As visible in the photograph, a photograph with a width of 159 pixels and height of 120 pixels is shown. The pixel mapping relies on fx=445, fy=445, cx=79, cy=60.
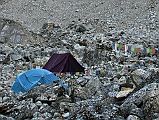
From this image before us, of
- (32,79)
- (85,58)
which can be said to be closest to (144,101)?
(32,79)

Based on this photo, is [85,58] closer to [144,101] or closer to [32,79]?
[32,79]

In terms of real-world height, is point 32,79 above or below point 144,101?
below

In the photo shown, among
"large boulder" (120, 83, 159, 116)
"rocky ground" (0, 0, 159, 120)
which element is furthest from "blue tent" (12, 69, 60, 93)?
"large boulder" (120, 83, 159, 116)

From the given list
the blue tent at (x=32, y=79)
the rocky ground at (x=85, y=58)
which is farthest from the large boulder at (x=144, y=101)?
the blue tent at (x=32, y=79)

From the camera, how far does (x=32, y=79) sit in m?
14.0

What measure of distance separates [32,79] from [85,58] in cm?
529

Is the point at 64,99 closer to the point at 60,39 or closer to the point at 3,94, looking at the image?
the point at 3,94

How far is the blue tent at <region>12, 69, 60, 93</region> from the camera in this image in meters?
13.7

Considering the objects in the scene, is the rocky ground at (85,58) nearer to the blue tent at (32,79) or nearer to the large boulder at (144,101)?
the large boulder at (144,101)

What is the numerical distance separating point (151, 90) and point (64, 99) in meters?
2.51

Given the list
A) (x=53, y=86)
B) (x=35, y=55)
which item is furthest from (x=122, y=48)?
(x=53, y=86)

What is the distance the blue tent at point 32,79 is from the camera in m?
13.7

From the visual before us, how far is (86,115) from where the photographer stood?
8828mm

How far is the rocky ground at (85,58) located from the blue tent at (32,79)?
336 mm
